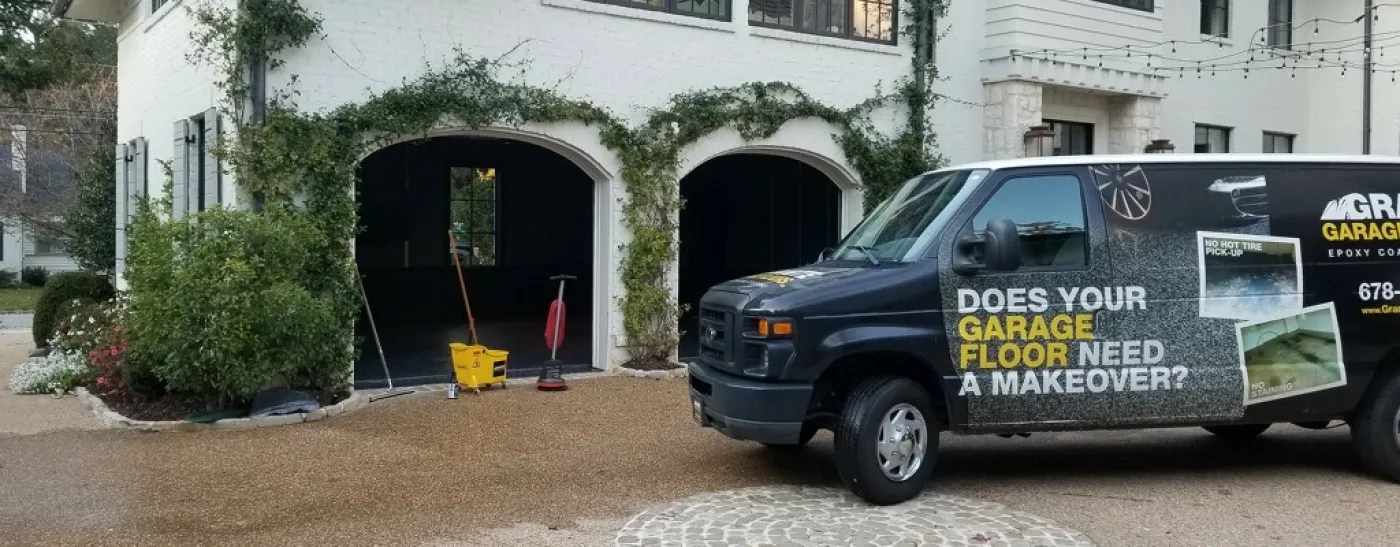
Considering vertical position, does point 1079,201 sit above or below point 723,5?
below

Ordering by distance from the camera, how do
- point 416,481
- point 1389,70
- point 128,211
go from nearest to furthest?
point 416,481 < point 128,211 < point 1389,70

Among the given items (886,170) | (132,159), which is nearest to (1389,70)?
(886,170)

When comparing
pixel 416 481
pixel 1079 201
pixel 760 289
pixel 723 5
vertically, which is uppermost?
pixel 723 5

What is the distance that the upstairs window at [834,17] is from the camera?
42.3 feet

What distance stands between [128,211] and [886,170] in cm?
1019

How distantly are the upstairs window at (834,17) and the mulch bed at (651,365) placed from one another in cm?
383

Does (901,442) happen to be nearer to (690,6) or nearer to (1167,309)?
(1167,309)

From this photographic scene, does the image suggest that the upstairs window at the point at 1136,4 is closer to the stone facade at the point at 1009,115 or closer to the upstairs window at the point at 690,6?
the stone facade at the point at 1009,115

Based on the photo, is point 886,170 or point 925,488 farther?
point 886,170

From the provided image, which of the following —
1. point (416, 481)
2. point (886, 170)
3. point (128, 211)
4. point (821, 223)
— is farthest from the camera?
point (128, 211)

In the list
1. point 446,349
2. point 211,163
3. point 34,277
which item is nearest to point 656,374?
point 446,349

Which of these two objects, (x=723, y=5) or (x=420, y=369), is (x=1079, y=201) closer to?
(x=723, y=5)

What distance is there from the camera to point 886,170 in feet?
44.2

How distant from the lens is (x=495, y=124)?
1102cm
